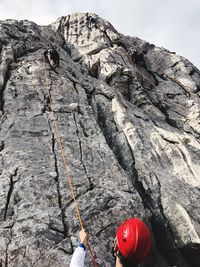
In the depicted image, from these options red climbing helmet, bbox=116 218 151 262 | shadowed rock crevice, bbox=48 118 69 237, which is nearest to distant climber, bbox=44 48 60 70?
shadowed rock crevice, bbox=48 118 69 237

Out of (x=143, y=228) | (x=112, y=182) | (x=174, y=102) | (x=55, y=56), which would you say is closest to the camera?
(x=143, y=228)

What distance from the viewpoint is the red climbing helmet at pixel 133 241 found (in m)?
4.57

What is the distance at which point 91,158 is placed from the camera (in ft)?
36.5

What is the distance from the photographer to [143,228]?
4781mm

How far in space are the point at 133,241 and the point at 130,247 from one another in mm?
107

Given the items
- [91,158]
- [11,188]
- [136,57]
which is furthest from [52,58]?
[11,188]

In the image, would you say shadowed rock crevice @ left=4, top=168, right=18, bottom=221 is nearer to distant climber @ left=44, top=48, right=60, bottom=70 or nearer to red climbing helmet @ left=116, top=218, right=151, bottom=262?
red climbing helmet @ left=116, top=218, right=151, bottom=262

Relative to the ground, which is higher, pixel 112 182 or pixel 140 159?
pixel 140 159

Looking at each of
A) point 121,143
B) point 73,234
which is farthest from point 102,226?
point 121,143

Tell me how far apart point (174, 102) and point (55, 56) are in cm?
856

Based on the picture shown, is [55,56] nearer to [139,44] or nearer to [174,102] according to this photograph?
[174,102]

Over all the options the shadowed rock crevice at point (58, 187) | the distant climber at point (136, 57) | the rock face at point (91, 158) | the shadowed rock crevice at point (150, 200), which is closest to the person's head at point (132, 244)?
the rock face at point (91, 158)

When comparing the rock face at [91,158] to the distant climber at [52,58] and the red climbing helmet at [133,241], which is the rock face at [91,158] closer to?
the distant climber at [52,58]

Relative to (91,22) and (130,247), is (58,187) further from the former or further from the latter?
(91,22)
